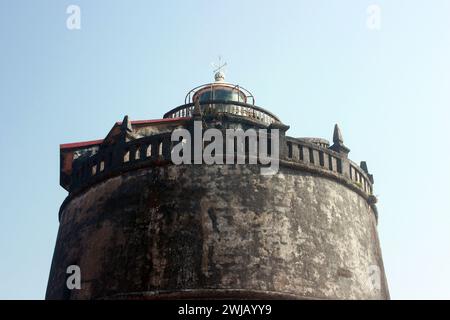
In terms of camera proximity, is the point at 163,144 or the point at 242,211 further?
the point at 163,144

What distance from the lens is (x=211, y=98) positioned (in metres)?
18.1

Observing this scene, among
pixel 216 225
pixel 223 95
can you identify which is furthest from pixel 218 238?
pixel 223 95

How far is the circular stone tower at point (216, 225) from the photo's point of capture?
11875 millimetres

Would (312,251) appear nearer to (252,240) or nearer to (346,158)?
(252,240)

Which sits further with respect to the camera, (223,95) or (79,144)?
(223,95)

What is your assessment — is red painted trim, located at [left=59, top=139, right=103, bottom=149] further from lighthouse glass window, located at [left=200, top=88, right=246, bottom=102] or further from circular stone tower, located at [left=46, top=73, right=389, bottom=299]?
lighthouse glass window, located at [left=200, top=88, right=246, bottom=102]

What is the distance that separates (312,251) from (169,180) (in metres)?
3.15

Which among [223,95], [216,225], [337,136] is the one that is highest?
[223,95]

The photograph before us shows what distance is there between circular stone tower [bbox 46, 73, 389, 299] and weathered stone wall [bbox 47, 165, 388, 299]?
0.07 ft

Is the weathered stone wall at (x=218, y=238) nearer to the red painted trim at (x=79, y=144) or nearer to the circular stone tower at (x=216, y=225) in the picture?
the circular stone tower at (x=216, y=225)

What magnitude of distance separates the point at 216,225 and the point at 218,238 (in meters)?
0.27

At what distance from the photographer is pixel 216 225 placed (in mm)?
12219

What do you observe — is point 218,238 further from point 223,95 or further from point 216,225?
point 223,95
